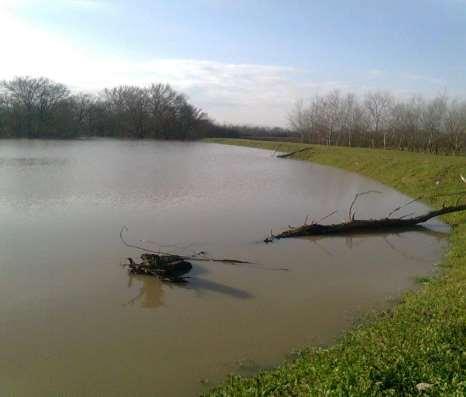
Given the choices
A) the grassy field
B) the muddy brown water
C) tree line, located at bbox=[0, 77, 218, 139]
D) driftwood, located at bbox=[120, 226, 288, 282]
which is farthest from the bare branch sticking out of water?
tree line, located at bbox=[0, 77, 218, 139]

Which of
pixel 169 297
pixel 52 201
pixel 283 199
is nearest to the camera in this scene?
pixel 169 297

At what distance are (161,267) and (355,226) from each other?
24.5 feet

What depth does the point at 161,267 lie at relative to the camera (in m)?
9.00

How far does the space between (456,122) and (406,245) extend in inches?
1537

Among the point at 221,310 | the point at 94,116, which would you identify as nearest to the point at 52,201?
the point at 221,310

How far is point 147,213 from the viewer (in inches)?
593

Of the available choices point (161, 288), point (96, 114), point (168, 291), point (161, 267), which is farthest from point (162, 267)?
point (96, 114)

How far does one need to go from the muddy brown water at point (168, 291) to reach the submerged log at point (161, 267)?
231 millimetres

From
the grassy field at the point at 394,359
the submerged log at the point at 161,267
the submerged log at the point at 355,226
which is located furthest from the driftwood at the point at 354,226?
the grassy field at the point at 394,359

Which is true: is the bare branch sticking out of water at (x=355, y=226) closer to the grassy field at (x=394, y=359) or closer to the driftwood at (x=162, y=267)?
the driftwood at (x=162, y=267)

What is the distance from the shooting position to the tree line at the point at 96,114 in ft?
264

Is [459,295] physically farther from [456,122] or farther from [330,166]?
[456,122]

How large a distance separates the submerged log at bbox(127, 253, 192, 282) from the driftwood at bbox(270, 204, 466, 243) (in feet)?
11.9

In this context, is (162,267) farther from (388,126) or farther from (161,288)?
(388,126)
